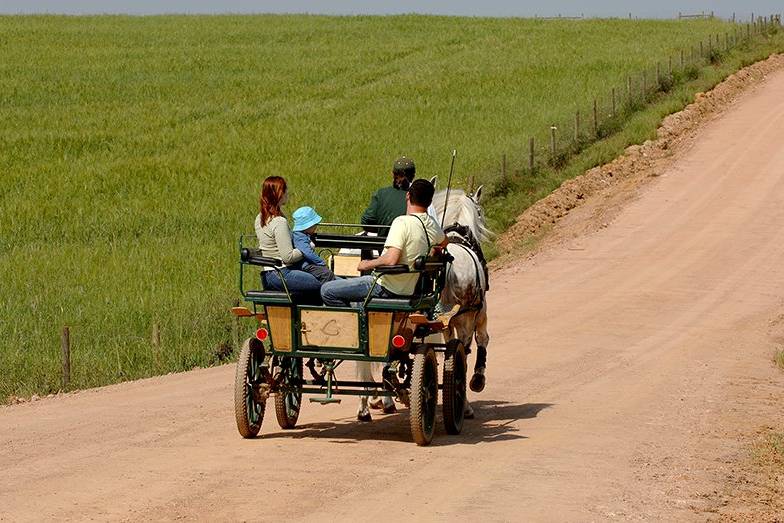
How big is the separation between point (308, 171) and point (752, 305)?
14.7 metres

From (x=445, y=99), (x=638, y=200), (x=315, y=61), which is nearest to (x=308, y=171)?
(x=638, y=200)

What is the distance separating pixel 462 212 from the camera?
13.4 metres

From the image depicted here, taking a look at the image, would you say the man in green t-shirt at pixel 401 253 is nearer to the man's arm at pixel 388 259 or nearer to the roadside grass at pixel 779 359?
the man's arm at pixel 388 259

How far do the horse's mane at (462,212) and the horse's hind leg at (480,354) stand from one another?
29.0 inches

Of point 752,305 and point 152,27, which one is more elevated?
point 152,27

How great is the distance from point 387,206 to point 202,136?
28.0 meters

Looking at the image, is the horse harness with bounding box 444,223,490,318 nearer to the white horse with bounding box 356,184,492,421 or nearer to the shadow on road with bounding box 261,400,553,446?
the white horse with bounding box 356,184,492,421

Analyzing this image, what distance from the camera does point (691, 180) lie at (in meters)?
33.5

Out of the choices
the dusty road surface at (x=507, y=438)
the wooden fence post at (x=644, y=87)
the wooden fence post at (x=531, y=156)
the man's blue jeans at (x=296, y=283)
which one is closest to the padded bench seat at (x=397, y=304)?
the man's blue jeans at (x=296, y=283)

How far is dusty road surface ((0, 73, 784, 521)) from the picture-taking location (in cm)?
949

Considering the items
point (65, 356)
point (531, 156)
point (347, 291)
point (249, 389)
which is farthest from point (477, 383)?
point (531, 156)

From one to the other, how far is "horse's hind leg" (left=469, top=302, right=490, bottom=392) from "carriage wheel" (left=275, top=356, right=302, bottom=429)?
170 cm

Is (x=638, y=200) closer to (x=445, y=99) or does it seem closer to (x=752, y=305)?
(x=752, y=305)

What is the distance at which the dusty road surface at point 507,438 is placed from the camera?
9492 millimetres
